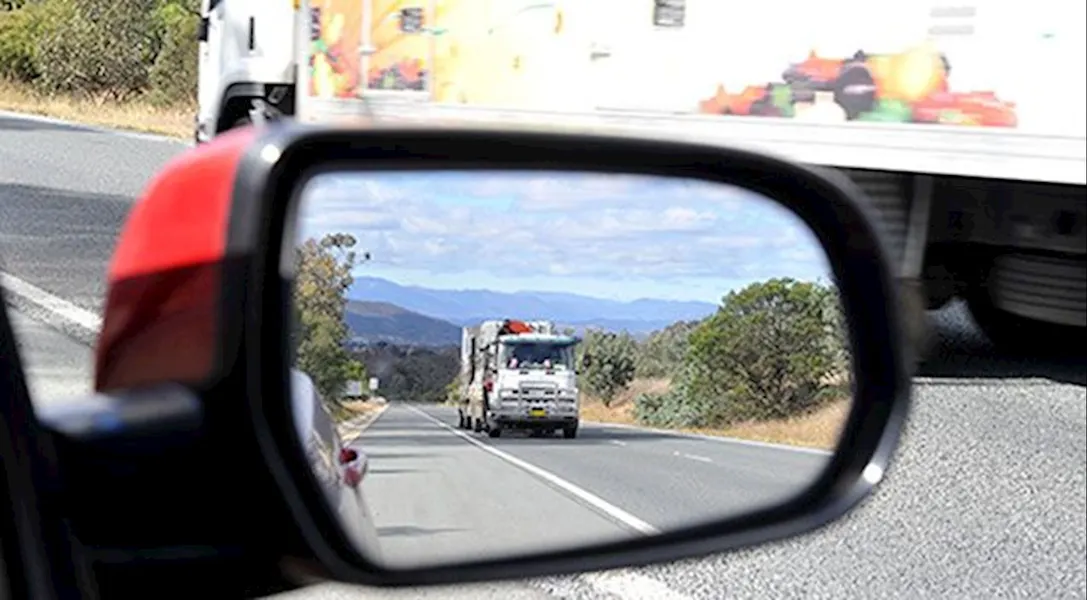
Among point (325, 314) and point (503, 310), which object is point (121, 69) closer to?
point (503, 310)

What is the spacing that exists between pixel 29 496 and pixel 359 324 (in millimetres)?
296

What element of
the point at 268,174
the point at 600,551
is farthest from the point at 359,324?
the point at 600,551

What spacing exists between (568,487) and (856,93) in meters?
5.84

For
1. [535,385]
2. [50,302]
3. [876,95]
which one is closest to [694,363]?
[535,385]

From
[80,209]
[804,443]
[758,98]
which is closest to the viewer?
[804,443]

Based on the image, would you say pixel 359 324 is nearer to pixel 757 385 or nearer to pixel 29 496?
pixel 29 496

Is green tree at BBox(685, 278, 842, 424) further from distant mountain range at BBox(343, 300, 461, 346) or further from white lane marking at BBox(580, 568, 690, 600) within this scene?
white lane marking at BBox(580, 568, 690, 600)

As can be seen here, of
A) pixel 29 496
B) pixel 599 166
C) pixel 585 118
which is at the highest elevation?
pixel 599 166

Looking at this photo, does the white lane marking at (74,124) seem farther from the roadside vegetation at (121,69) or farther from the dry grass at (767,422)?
the dry grass at (767,422)

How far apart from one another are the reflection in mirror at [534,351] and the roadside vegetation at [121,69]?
9.19 m

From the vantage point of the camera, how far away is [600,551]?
159 centimetres

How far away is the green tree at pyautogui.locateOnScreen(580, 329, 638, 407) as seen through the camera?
173 cm

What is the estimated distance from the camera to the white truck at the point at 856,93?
6.88 m

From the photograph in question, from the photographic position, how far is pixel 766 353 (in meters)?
2.40
